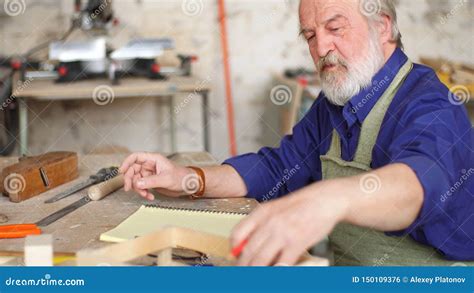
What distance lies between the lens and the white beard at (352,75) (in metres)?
1.77

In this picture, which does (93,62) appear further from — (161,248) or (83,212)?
(161,248)

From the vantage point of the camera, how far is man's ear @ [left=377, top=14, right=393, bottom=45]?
1851 millimetres

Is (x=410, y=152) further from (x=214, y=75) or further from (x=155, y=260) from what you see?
(x=214, y=75)

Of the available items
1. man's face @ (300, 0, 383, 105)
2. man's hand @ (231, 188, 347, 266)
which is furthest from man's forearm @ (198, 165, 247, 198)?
man's hand @ (231, 188, 347, 266)

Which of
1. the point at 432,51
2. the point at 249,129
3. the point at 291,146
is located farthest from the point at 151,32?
the point at 291,146
